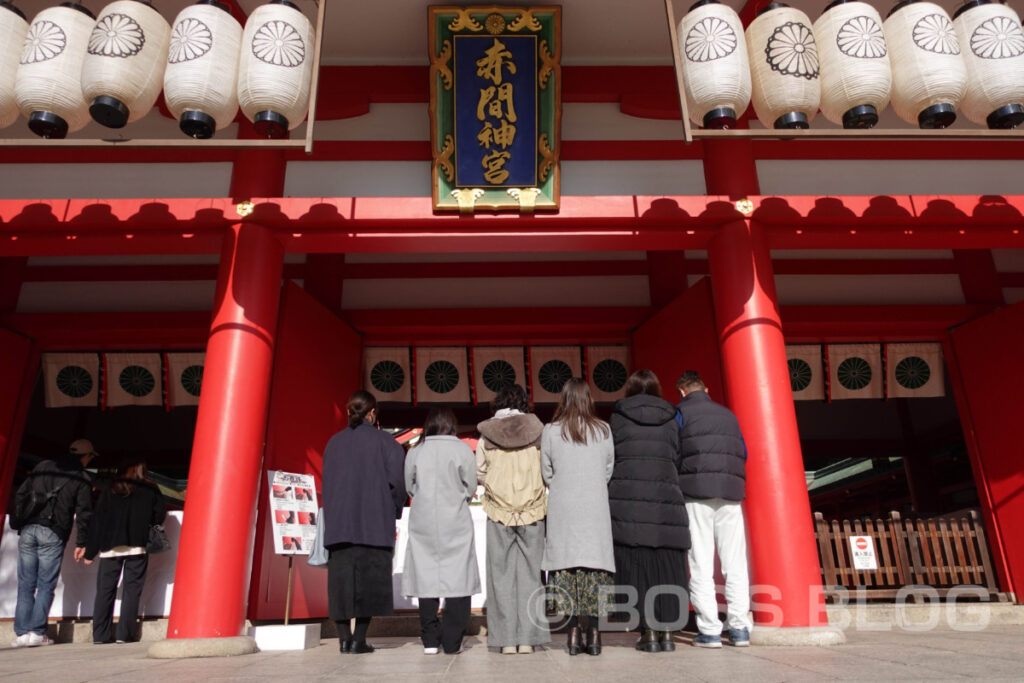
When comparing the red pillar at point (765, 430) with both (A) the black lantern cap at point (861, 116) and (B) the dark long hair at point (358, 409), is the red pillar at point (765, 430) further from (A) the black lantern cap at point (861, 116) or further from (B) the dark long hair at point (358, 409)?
(B) the dark long hair at point (358, 409)

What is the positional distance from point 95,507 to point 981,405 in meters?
7.76

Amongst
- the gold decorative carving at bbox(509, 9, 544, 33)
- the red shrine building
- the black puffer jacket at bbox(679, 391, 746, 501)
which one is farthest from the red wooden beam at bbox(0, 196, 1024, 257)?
the black puffer jacket at bbox(679, 391, 746, 501)

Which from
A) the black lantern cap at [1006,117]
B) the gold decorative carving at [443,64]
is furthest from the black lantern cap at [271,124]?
the black lantern cap at [1006,117]

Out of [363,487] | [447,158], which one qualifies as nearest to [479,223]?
[447,158]

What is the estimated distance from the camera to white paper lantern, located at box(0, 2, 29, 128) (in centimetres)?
375

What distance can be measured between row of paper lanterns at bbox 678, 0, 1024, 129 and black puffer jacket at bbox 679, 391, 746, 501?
66.2 inches

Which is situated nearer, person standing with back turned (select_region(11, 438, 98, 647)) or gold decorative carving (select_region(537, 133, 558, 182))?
gold decorative carving (select_region(537, 133, 558, 182))

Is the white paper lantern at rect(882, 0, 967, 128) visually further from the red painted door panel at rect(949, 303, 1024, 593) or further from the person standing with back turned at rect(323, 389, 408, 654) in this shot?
the person standing with back turned at rect(323, 389, 408, 654)

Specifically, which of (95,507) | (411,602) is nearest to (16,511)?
(95,507)

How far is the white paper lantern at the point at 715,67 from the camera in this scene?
3.72 metres

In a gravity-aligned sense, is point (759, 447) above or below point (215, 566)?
above

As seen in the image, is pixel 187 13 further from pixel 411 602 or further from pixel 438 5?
pixel 411 602

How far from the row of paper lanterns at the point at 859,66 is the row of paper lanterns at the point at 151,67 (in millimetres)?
2319

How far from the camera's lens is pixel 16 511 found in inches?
198
